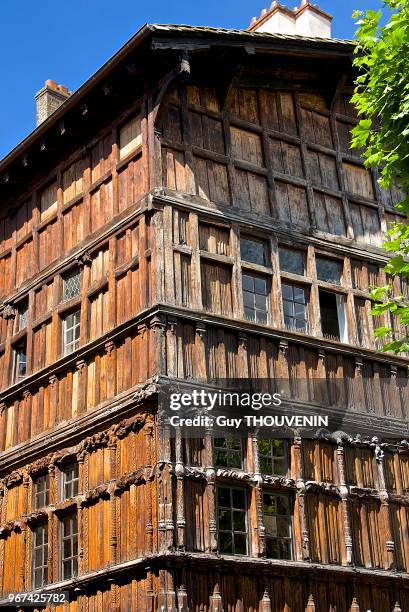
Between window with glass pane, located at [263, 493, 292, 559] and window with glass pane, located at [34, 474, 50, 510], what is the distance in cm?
372

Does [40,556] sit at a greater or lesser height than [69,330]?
lesser

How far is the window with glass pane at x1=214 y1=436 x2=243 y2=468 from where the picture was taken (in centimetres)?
1467

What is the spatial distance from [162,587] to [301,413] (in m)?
3.71

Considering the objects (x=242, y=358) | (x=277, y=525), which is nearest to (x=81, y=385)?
(x=242, y=358)

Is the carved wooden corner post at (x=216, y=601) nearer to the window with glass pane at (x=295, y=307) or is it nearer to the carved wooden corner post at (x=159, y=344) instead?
the carved wooden corner post at (x=159, y=344)

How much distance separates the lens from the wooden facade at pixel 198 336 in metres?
14.4

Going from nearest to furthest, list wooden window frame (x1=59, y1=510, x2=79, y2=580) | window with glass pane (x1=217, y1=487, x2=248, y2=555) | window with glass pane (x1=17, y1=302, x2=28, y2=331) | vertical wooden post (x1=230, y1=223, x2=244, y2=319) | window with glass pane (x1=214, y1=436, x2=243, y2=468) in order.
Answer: window with glass pane (x1=217, y1=487, x2=248, y2=555)
window with glass pane (x1=214, y1=436, x2=243, y2=468)
wooden window frame (x1=59, y1=510, x2=79, y2=580)
vertical wooden post (x1=230, y1=223, x2=244, y2=319)
window with glass pane (x1=17, y1=302, x2=28, y2=331)

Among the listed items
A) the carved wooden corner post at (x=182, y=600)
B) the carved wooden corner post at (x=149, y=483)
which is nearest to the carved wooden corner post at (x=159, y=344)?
the carved wooden corner post at (x=149, y=483)

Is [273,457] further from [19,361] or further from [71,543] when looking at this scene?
[19,361]

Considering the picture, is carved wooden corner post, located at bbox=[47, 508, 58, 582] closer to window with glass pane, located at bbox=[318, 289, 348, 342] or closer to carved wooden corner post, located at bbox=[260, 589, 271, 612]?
carved wooden corner post, located at bbox=[260, 589, 271, 612]

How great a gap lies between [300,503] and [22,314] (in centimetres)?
648

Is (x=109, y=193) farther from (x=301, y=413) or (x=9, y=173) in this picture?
(x=301, y=413)

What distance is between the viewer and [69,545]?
15719mm

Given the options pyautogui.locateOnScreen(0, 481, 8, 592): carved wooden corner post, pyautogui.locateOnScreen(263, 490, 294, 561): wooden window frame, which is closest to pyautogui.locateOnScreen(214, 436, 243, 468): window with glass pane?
pyautogui.locateOnScreen(263, 490, 294, 561): wooden window frame
